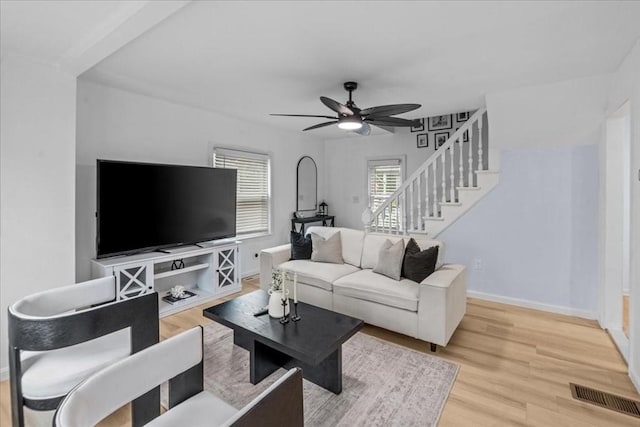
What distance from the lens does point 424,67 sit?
3029mm

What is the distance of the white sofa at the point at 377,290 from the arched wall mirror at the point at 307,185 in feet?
7.27

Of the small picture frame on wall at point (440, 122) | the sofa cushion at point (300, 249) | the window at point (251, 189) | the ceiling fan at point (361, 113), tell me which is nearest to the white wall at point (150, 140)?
the window at point (251, 189)

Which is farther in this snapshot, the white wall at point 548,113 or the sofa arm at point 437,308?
the white wall at point 548,113

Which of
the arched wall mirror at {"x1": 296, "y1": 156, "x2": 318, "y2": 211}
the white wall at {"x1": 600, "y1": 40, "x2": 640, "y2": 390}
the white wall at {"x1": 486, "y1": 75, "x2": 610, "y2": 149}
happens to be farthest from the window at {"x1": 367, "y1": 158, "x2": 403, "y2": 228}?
the white wall at {"x1": 600, "y1": 40, "x2": 640, "y2": 390}

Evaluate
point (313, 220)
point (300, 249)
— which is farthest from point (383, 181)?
point (300, 249)

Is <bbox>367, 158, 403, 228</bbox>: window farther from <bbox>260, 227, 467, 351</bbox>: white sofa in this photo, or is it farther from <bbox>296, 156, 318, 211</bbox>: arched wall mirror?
<bbox>260, 227, 467, 351</bbox>: white sofa

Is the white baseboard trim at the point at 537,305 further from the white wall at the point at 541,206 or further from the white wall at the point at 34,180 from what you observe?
the white wall at the point at 34,180

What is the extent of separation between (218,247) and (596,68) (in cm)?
456

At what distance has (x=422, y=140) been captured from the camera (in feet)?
18.5

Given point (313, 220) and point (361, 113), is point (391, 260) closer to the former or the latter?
point (361, 113)

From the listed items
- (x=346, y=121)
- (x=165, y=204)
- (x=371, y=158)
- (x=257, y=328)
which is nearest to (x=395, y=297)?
(x=257, y=328)

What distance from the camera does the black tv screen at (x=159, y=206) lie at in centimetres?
326

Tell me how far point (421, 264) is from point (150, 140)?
11.5 ft

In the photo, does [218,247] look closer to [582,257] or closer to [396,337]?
[396,337]
